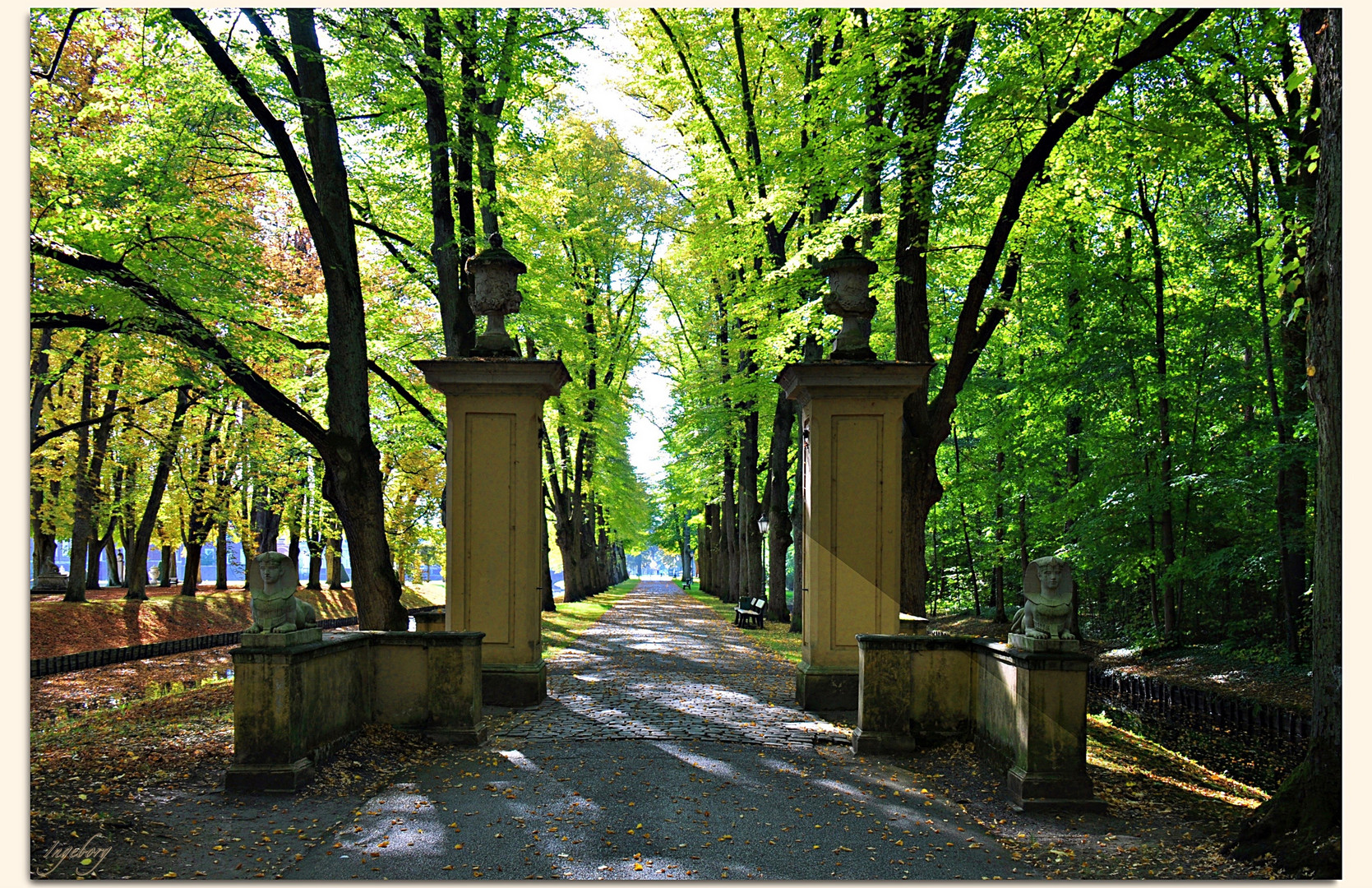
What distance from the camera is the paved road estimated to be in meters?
5.10

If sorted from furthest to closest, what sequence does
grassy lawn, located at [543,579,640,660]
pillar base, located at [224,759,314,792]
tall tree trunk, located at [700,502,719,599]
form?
1. tall tree trunk, located at [700,502,719,599]
2. grassy lawn, located at [543,579,640,660]
3. pillar base, located at [224,759,314,792]

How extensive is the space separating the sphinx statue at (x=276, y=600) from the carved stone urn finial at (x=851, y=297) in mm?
5872

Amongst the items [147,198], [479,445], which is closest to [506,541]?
[479,445]

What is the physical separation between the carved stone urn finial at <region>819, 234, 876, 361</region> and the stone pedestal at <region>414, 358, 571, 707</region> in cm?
314

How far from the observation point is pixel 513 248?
16.2 m

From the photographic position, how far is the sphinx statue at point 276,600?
668 centimetres

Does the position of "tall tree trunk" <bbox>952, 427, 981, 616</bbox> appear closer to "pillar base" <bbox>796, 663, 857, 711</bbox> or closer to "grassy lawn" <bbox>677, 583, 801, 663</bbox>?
"grassy lawn" <bbox>677, 583, 801, 663</bbox>

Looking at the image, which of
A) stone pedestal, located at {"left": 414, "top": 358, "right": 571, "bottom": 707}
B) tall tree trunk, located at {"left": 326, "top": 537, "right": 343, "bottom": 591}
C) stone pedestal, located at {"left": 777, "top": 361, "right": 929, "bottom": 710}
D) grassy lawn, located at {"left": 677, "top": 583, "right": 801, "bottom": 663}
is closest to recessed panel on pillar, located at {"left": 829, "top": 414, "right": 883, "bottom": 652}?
stone pedestal, located at {"left": 777, "top": 361, "right": 929, "bottom": 710}

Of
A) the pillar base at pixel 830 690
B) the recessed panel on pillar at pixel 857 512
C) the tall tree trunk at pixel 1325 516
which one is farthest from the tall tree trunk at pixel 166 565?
the tall tree trunk at pixel 1325 516

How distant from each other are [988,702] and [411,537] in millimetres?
22071

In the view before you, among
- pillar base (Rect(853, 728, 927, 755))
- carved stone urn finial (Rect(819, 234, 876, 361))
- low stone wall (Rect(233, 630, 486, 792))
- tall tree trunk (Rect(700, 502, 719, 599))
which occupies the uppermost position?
carved stone urn finial (Rect(819, 234, 876, 361))

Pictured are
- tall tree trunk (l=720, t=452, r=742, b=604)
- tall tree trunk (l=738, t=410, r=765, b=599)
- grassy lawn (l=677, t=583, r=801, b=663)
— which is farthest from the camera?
tall tree trunk (l=720, t=452, r=742, b=604)

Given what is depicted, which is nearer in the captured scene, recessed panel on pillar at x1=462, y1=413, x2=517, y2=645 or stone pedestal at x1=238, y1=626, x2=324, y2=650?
stone pedestal at x1=238, y1=626, x2=324, y2=650

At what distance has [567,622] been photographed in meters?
22.9
